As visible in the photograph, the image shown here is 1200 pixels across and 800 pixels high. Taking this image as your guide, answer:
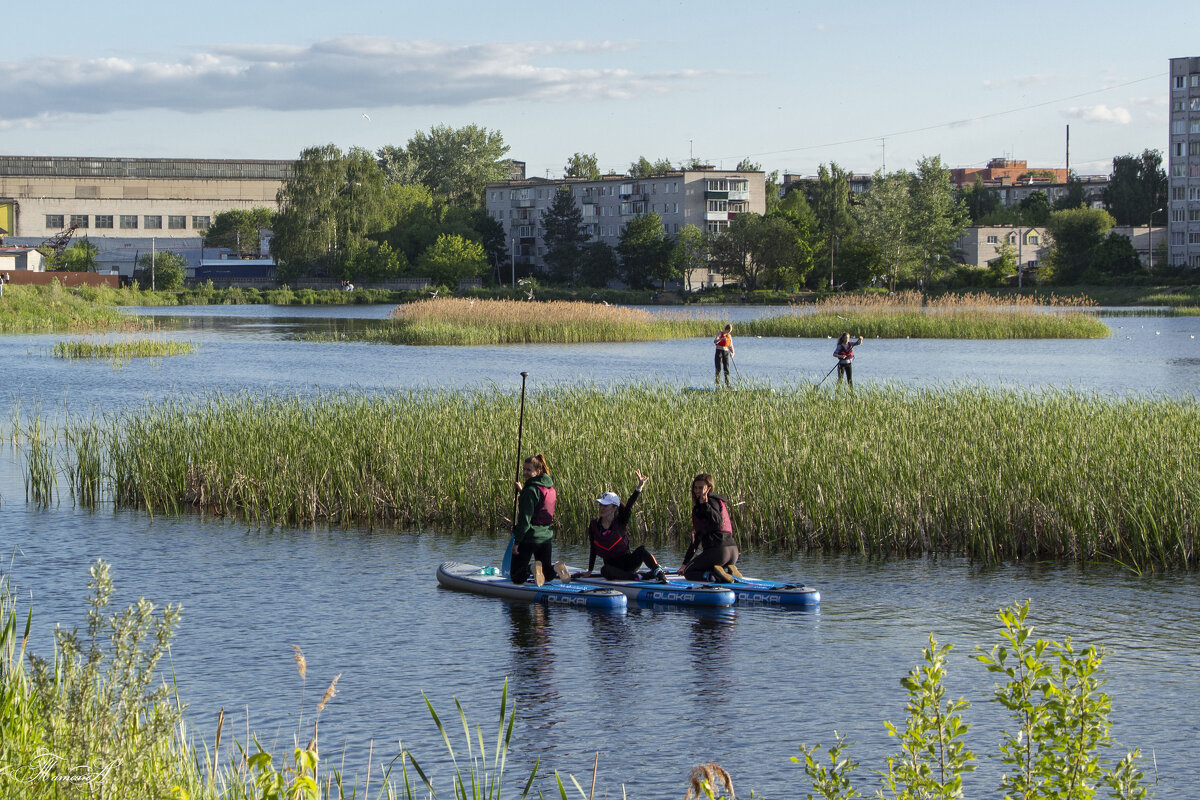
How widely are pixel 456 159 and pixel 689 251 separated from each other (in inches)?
2385

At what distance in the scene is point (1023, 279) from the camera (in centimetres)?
13162

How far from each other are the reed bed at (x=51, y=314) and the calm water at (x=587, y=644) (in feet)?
175

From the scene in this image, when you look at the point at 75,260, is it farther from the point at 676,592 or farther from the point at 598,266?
the point at 676,592

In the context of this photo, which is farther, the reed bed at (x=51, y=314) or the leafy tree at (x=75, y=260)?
the leafy tree at (x=75, y=260)

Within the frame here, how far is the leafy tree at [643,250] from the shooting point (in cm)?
13900

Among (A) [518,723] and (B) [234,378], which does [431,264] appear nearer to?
(B) [234,378]

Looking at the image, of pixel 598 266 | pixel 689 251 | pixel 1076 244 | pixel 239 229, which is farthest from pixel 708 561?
pixel 239 229

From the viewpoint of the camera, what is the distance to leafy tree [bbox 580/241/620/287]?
143 meters

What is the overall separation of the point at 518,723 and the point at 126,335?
58292mm

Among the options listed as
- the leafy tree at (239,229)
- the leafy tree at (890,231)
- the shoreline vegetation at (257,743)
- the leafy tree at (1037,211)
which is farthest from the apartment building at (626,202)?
the shoreline vegetation at (257,743)

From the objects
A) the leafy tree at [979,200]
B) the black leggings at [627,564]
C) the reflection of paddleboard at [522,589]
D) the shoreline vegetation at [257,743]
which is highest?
the leafy tree at [979,200]
